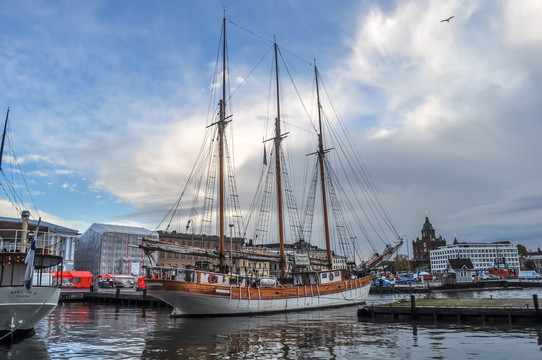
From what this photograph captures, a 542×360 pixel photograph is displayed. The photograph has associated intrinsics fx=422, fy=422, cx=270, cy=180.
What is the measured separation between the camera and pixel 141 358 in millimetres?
18969

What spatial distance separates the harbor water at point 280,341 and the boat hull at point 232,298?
4.15m

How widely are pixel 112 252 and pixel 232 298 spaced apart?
56.1m

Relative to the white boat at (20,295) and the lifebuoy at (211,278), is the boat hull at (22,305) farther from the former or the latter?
the lifebuoy at (211,278)

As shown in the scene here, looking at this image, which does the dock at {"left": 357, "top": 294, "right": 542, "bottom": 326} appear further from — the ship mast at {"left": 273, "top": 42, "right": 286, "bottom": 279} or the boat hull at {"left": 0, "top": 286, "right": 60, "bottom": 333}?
the boat hull at {"left": 0, "top": 286, "right": 60, "bottom": 333}

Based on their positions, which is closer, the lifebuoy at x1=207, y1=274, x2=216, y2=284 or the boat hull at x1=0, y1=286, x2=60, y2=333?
the boat hull at x1=0, y1=286, x2=60, y2=333

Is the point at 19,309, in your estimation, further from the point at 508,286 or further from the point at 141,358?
the point at 508,286

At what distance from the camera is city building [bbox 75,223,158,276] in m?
84.6

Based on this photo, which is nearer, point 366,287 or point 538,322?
point 538,322

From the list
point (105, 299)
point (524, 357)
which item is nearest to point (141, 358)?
point (524, 357)

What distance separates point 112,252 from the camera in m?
85.6

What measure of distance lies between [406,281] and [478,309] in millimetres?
92289

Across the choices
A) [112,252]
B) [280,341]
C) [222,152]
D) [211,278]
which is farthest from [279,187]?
[112,252]

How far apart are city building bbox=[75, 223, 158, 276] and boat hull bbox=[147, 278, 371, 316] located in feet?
155

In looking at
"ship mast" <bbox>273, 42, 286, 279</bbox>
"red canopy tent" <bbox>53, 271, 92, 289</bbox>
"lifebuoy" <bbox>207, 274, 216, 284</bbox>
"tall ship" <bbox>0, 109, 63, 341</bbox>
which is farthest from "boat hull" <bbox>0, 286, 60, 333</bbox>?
"red canopy tent" <bbox>53, 271, 92, 289</bbox>
